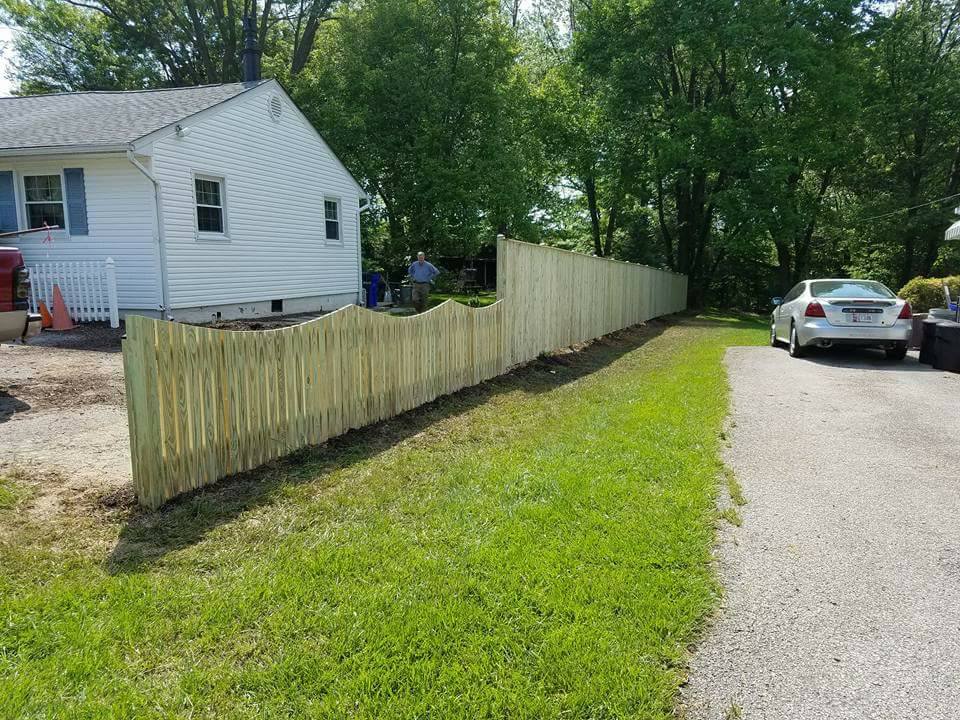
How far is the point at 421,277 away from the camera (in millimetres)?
16594

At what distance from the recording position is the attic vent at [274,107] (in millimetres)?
15273

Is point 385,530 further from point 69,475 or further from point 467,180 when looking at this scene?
point 467,180

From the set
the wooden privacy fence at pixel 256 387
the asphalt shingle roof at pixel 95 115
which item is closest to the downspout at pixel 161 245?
the asphalt shingle roof at pixel 95 115

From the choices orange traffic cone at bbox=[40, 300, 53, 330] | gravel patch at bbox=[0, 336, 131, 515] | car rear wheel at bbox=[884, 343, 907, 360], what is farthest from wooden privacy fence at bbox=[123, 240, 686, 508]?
orange traffic cone at bbox=[40, 300, 53, 330]

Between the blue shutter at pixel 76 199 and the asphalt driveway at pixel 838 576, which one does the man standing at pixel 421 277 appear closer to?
the blue shutter at pixel 76 199

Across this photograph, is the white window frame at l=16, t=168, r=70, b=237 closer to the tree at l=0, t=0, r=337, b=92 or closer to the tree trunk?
the tree at l=0, t=0, r=337, b=92

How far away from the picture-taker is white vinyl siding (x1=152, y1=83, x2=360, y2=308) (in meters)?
12.7

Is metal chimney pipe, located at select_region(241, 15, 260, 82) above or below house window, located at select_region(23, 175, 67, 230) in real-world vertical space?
→ above

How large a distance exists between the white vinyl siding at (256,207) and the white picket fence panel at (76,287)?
116cm

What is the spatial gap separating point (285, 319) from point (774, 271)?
2645 centimetres

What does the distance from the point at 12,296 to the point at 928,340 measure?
1297 centimetres

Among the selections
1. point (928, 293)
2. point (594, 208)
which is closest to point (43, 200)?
point (928, 293)

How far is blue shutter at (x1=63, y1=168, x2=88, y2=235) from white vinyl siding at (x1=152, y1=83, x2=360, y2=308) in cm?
160

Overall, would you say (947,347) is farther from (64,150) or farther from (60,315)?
(64,150)
